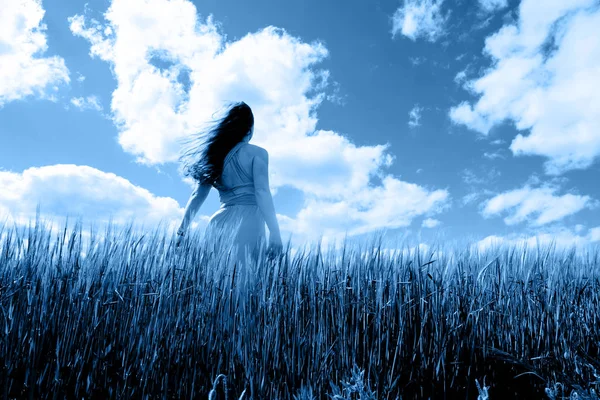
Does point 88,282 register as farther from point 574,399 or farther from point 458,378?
point 574,399

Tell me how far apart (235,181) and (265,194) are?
1.01ft

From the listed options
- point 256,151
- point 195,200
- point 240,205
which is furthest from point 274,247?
point 195,200

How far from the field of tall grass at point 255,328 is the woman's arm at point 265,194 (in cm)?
31

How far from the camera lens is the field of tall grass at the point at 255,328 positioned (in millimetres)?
1739

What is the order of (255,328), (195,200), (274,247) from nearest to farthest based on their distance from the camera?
(255,328) → (274,247) → (195,200)

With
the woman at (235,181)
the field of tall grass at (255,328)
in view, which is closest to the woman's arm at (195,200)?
the woman at (235,181)

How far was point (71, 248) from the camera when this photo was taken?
7.26 feet

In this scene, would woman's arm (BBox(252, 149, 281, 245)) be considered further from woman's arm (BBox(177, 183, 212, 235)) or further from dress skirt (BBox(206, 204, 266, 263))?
woman's arm (BBox(177, 183, 212, 235))

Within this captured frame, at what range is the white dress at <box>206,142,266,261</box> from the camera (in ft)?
9.64

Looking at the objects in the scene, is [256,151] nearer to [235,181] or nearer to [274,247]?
[235,181]

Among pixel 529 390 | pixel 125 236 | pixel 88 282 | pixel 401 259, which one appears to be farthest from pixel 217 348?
pixel 529 390

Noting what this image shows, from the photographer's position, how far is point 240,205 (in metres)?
3.04

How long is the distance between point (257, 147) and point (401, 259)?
1296mm

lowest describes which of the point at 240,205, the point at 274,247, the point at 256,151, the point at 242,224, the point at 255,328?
the point at 255,328
